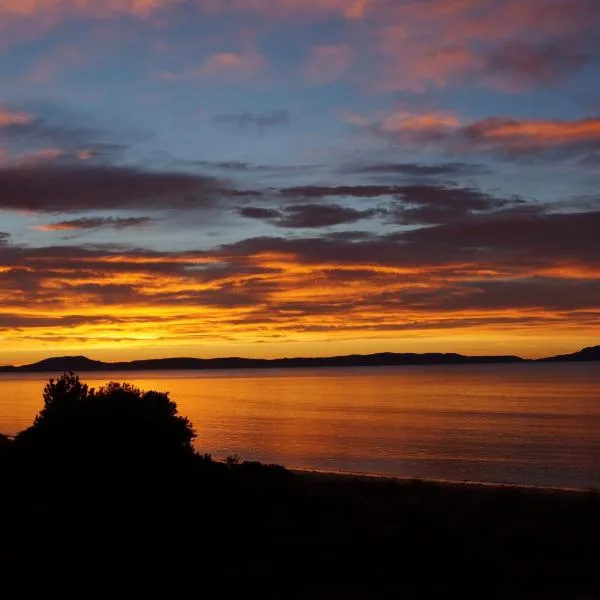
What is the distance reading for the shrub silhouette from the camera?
1798 cm

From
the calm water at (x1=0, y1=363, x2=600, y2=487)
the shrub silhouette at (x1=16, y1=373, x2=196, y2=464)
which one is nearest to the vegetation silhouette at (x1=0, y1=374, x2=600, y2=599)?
the shrub silhouette at (x1=16, y1=373, x2=196, y2=464)

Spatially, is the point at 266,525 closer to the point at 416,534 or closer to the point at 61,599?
the point at 416,534

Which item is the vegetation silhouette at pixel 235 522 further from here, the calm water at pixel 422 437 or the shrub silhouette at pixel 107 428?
the calm water at pixel 422 437

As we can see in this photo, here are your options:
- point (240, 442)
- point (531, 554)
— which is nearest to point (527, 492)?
point (531, 554)

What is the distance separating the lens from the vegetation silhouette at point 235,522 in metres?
12.9

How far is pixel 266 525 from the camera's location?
54.4 ft

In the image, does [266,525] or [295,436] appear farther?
[295,436]

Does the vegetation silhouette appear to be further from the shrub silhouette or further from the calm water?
the calm water

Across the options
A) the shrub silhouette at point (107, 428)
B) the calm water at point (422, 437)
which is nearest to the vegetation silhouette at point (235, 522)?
the shrub silhouette at point (107, 428)

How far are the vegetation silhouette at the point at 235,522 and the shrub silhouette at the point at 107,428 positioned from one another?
0.13 feet

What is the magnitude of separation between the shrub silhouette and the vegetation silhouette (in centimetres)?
4

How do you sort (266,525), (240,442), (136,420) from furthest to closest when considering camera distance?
(240,442) < (136,420) < (266,525)

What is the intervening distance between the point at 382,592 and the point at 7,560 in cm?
600

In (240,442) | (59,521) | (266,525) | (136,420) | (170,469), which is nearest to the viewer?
(59,521)
